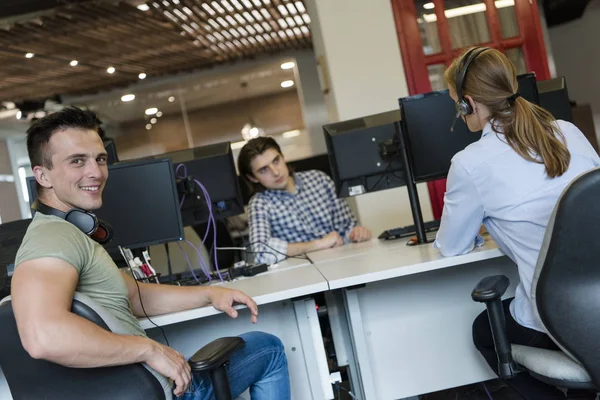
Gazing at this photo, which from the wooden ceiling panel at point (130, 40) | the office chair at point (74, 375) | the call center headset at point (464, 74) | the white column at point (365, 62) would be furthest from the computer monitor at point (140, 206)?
the wooden ceiling panel at point (130, 40)

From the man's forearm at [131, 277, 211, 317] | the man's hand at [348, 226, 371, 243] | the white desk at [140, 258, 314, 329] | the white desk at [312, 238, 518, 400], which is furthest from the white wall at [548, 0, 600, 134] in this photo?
the man's forearm at [131, 277, 211, 317]

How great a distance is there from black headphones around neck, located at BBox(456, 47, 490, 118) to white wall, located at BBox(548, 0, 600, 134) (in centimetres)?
811

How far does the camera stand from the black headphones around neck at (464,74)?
2.07 m

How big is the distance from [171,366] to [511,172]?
107 cm

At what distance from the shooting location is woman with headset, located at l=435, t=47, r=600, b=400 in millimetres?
1970

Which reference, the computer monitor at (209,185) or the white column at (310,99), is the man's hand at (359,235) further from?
the white column at (310,99)

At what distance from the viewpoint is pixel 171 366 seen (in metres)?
1.69

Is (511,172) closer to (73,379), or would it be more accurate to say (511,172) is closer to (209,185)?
(73,379)

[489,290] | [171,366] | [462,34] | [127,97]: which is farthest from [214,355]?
[127,97]

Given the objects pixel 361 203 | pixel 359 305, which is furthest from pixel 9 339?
pixel 361 203

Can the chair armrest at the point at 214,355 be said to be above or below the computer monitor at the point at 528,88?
below

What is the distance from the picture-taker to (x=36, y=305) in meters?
1.50

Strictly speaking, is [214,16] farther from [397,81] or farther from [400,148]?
[400,148]

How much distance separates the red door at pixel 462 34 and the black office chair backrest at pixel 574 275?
312 centimetres
